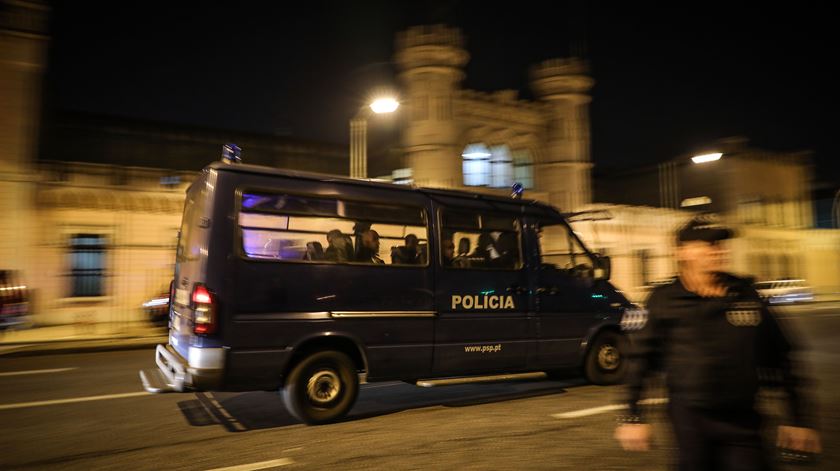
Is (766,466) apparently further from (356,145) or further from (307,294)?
(356,145)

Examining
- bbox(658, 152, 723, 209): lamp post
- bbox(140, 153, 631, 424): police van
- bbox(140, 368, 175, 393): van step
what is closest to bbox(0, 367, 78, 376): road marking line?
bbox(140, 153, 631, 424): police van

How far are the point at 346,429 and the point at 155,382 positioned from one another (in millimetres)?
2079

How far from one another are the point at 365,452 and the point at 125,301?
1650 centimetres

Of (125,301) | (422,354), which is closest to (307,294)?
(422,354)

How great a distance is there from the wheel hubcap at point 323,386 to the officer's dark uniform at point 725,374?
4226 mm

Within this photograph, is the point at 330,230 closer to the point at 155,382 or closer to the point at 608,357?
the point at 155,382

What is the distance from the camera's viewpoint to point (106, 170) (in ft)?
63.4

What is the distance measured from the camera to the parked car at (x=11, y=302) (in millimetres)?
14156

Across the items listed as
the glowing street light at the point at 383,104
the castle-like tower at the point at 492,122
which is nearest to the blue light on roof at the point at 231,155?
the glowing street light at the point at 383,104

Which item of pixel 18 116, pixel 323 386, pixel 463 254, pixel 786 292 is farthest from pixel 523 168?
pixel 323 386

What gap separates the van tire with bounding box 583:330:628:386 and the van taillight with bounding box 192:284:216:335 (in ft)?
16.7

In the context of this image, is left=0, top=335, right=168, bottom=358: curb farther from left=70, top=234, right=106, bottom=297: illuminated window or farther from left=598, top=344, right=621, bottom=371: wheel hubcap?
left=598, top=344, right=621, bottom=371: wheel hubcap

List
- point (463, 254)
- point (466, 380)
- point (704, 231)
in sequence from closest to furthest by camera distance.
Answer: point (704, 231) → point (466, 380) → point (463, 254)

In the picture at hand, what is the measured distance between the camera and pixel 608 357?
28.0ft
